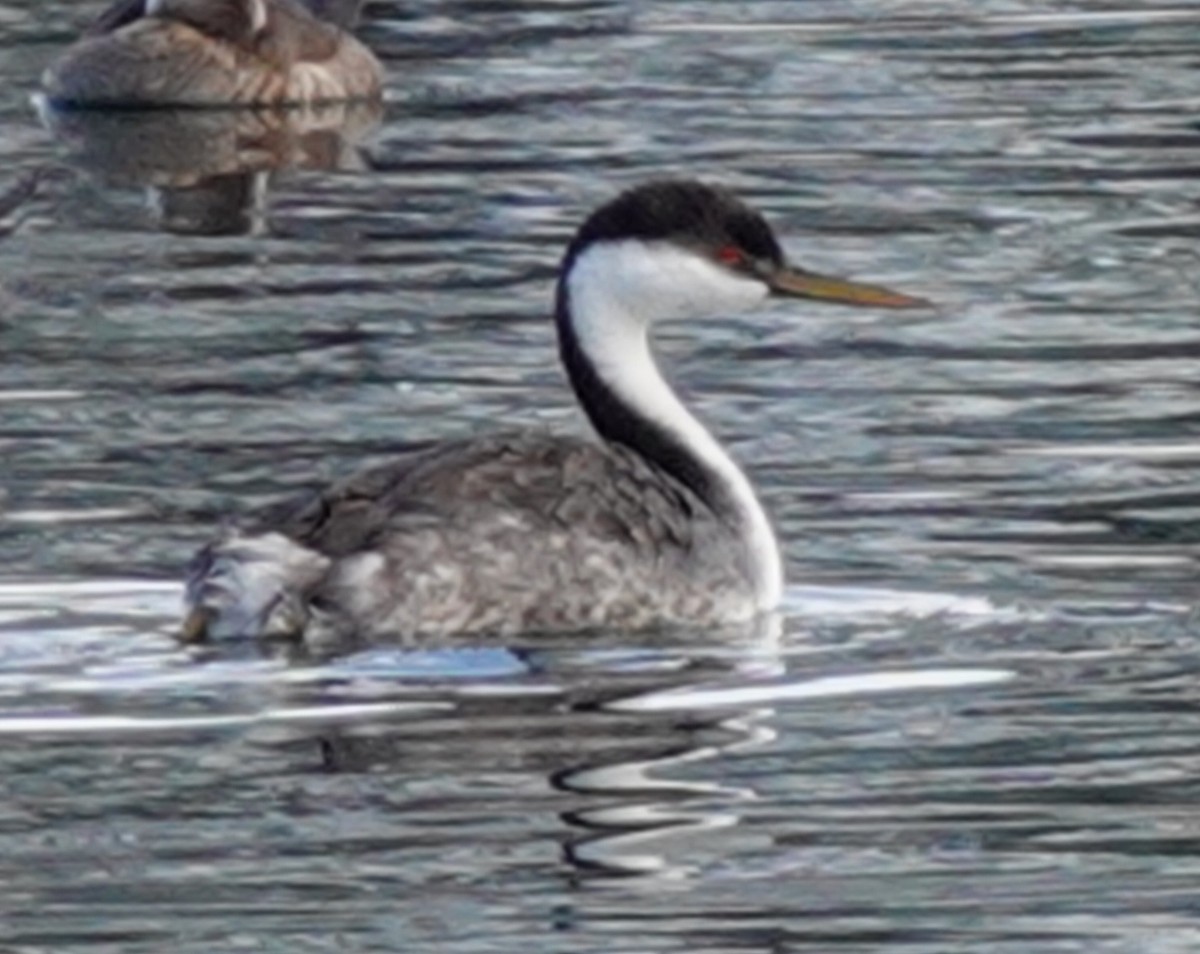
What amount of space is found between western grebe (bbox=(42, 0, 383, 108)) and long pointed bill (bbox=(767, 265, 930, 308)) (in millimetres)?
10589

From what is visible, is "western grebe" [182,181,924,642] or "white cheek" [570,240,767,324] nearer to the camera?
"western grebe" [182,181,924,642]

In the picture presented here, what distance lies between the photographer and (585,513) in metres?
14.5

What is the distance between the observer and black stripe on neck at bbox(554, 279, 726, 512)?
15102 millimetres

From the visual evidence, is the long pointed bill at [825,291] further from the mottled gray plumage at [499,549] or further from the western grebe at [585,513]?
the mottled gray plumage at [499,549]

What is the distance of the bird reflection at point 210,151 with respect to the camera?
2244 cm

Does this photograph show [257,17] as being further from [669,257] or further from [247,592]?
[247,592]

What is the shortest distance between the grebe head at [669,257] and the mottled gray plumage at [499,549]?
45 centimetres

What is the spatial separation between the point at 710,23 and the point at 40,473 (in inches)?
458

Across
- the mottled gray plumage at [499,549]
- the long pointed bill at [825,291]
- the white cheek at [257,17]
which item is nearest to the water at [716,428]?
the mottled gray plumage at [499,549]

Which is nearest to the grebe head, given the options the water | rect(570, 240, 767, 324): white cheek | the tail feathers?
rect(570, 240, 767, 324): white cheek

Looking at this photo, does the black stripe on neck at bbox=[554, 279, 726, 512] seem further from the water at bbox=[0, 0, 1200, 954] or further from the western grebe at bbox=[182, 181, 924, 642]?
the water at bbox=[0, 0, 1200, 954]

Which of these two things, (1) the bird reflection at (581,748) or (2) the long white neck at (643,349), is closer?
(1) the bird reflection at (581,748)

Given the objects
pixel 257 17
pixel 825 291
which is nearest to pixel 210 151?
pixel 257 17

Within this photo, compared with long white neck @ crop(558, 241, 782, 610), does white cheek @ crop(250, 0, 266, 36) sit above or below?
below
